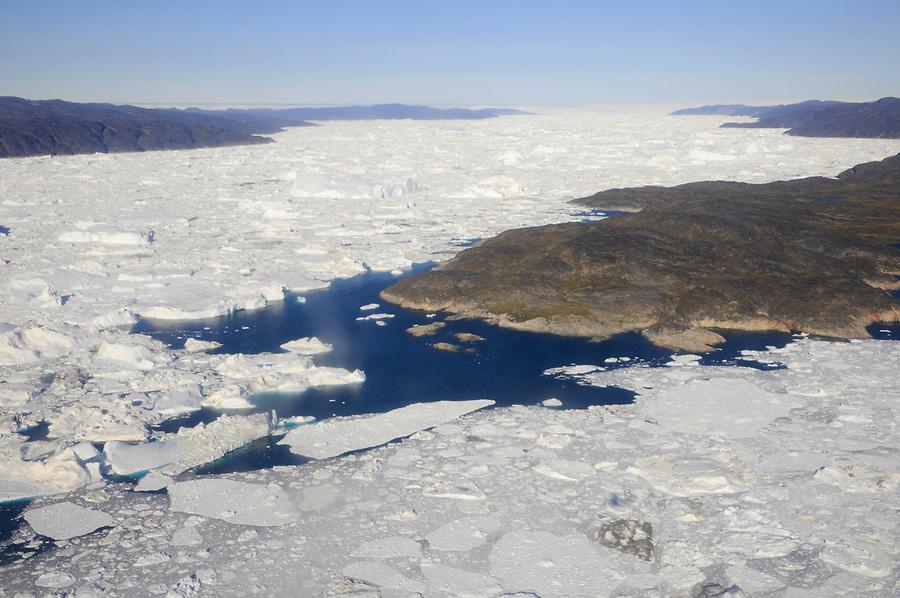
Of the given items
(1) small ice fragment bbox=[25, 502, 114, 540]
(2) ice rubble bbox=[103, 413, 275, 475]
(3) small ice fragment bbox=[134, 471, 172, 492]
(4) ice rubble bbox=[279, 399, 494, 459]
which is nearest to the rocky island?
(4) ice rubble bbox=[279, 399, 494, 459]

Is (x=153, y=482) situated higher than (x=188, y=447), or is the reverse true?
(x=188, y=447)

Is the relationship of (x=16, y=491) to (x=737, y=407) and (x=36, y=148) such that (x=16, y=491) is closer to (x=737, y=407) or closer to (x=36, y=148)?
(x=737, y=407)

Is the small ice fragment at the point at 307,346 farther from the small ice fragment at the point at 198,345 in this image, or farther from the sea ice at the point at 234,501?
the sea ice at the point at 234,501

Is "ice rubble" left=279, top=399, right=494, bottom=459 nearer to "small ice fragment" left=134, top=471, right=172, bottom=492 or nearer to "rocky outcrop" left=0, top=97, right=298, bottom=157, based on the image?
"small ice fragment" left=134, top=471, right=172, bottom=492

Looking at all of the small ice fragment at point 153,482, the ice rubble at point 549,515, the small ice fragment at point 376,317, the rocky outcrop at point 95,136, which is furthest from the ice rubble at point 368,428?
the rocky outcrop at point 95,136

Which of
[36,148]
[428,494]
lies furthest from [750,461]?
[36,148]

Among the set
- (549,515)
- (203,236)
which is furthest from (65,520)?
(203,236)

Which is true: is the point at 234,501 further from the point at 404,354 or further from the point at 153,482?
the point at 404,354
